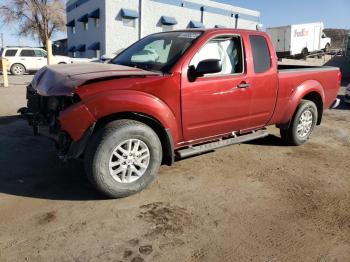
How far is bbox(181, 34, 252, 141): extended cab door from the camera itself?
4.41 meters

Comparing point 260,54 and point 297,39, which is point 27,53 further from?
point 297,39

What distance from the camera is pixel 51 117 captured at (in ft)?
13.9

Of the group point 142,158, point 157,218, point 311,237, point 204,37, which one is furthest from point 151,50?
point 311,237

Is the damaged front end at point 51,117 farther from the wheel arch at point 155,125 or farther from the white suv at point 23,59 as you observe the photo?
the white suv at point 23,59

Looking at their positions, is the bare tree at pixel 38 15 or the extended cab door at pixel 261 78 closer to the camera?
the extended cab door at pixel 261 78

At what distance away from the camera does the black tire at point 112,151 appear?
3770 millimetres

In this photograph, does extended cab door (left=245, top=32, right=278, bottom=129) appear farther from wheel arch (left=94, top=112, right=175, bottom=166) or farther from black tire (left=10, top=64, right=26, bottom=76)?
black tire (left=10, top=64, right=26, bottom=76)

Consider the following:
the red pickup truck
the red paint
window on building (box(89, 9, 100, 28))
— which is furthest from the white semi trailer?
the red pickup truck

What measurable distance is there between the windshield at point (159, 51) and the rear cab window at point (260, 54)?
36.8 inches

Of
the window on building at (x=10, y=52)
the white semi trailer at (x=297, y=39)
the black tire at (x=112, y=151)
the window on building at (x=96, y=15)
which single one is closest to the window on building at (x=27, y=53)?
the window on building at (x=10, y=52)

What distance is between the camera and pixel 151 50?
5020mm

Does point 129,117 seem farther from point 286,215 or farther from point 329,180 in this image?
point 329,180

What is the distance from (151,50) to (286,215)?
2.76 metres

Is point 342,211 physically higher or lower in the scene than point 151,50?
lower
